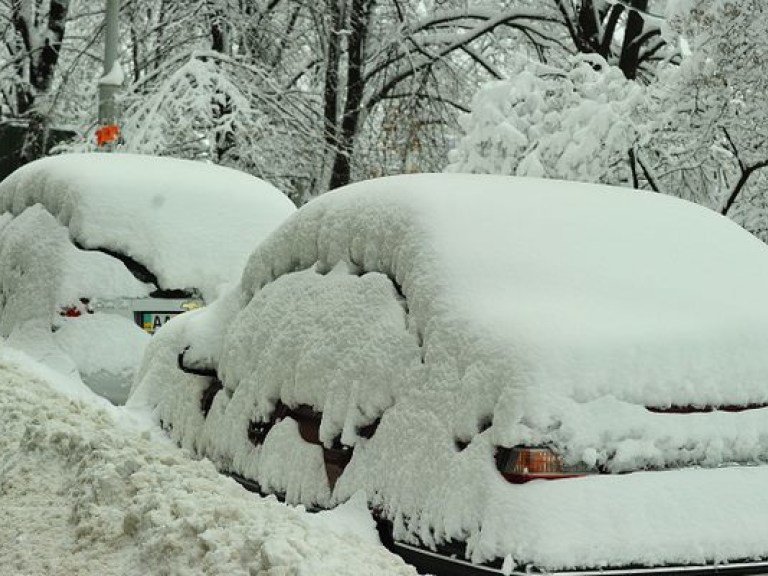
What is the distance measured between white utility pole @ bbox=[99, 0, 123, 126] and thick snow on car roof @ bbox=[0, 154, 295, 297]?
6.59m

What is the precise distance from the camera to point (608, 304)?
417cm

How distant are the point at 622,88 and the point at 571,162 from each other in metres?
1.15

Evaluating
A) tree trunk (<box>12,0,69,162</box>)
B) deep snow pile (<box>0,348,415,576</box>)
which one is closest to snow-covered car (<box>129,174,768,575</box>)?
deep snow pile (<box>0,348,415,576</box>)

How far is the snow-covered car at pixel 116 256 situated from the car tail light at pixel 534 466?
191 inches

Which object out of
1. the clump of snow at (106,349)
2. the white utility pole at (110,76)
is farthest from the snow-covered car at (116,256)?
the white utility pole at (110,76)

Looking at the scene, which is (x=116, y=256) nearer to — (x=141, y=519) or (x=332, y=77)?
(x=141, y=519)

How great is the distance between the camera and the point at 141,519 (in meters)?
4.21

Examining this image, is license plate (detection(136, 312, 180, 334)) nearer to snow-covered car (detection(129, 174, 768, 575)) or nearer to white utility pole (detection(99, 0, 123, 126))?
snow-covered car (detection(129, 174, 768, 575))

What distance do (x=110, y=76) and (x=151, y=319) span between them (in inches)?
330

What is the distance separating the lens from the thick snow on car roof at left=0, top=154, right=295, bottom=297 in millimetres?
8297

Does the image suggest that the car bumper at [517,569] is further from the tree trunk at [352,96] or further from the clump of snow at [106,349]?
the tree trunk at [352,96]

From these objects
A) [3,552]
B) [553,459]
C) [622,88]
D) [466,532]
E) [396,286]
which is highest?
[622,88]

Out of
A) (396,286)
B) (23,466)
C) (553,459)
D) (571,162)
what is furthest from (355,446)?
(571,162)

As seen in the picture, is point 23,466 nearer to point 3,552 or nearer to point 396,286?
point 3,552
